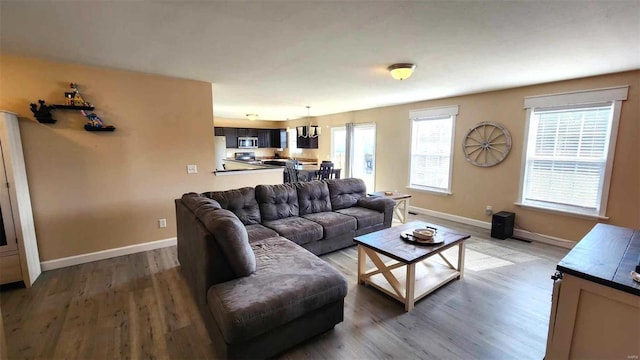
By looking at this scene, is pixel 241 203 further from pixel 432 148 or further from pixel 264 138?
pixel 264 138

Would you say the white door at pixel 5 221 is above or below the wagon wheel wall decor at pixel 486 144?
below

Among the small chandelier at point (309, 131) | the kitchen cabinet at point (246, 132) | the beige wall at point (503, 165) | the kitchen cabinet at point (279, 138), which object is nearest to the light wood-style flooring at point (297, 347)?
the beige wall at point (503, 165)

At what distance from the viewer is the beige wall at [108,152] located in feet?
9.62

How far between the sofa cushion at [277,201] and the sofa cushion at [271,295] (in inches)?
47.5

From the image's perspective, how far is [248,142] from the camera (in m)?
9.49

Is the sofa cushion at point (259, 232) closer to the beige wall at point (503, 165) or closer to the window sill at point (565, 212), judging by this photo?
the beige wall at point (503, 165)

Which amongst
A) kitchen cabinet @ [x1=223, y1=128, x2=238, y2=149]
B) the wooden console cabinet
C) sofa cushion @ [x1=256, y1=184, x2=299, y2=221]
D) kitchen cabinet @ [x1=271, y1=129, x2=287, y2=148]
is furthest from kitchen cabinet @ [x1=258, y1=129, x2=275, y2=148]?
the wooden console cabinet

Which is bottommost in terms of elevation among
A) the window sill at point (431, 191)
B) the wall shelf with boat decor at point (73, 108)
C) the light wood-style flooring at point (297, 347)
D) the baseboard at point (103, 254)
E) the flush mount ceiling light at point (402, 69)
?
the light wood-style flooring at point (297, 347)

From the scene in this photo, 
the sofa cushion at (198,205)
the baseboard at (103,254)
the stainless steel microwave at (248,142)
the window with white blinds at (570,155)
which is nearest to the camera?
the sofa cushion at (198,205)

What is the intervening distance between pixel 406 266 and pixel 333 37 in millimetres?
2230

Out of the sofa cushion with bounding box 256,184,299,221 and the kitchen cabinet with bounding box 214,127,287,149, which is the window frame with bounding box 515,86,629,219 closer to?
the sofa cushion with bounding box 256,184,299,221

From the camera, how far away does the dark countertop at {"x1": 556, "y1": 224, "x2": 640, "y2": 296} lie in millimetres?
1285

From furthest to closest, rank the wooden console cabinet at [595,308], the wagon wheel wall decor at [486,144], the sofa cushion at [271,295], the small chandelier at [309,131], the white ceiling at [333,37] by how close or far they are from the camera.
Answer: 1. the small chandelier at [309,131]
2. the wagon wheel wall decor at [486,144]
3. the white ceiling at [333,37]
4. the sofa cushion at [271,295]
5. the wooden console cabinet at [595,308]

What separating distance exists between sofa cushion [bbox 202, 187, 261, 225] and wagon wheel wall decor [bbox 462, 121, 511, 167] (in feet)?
12.7
